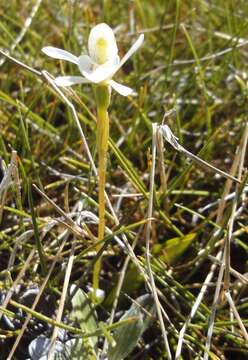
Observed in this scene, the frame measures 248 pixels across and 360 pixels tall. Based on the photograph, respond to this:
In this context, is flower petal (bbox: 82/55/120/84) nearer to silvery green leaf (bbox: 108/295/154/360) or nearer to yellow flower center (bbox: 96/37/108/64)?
yellow flower center (bbox: 96/37/108/64)

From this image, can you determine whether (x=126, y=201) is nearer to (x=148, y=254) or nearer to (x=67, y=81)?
(x=148, y=254)

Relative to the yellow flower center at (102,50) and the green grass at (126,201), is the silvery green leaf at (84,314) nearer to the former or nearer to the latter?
the green grass at (126,201)

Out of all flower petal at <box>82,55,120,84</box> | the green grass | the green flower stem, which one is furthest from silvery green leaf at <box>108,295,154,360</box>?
flower petal at <box>82,55,120,84</box>

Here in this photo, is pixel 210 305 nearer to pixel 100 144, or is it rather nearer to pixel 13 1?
pixel 100 144

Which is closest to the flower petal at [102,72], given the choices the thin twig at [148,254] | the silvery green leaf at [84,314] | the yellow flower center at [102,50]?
the yellow flower center at [102,50]

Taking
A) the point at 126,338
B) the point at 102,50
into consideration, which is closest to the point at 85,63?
the point at 102,50
